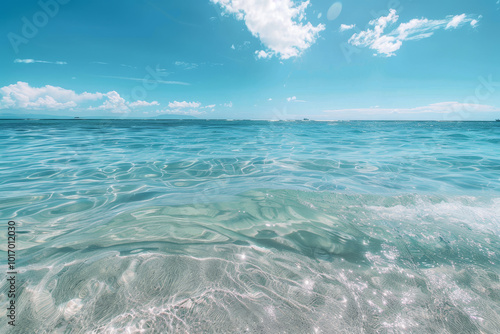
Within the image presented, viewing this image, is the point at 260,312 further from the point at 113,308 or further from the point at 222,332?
the point at 113,308

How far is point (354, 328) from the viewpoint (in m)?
1.64

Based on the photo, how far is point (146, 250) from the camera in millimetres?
2615

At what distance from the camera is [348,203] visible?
4.03 m

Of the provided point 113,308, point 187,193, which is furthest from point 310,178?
point 113,308

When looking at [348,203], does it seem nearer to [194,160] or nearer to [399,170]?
[399,170]

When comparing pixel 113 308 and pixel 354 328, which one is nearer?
pixel 354 328

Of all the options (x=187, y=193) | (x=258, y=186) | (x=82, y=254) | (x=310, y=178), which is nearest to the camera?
(x=82, y=254)

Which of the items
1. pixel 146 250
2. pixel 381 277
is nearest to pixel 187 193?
pixel 146 250

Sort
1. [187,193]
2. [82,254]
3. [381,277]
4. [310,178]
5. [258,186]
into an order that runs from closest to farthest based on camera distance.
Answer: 1. [381,277]
2. [82,254]
3. [187,193]
4. [258,186]
5. [310,178]

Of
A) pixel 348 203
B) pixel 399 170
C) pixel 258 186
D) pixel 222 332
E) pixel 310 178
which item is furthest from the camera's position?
pixel 399 170

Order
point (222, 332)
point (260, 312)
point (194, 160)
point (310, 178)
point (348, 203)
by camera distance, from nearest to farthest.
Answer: point (222, 332)
point (260, 312)
point (348, 203)
point (310, 178)
point (194, 160)

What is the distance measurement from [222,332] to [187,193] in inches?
138

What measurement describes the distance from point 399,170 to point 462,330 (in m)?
6.44

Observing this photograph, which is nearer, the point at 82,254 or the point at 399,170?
the point at 82,254
